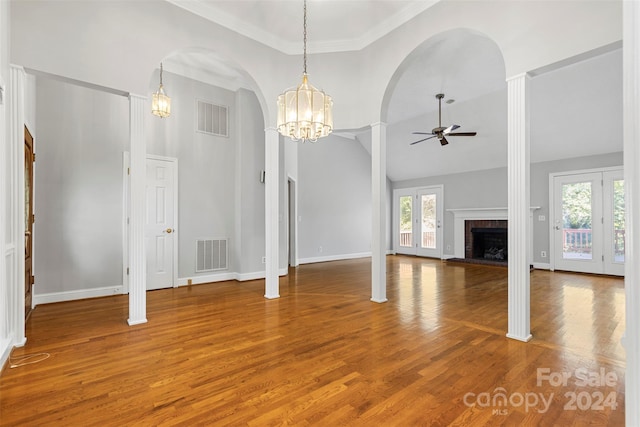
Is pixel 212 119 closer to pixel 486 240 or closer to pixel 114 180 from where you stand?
pixel 114 180

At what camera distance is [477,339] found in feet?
9.59

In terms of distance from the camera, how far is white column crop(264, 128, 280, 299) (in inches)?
175

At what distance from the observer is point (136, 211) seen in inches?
131

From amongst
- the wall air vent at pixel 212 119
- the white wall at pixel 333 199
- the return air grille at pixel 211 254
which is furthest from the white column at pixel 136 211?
the white wall at pixel 333 199

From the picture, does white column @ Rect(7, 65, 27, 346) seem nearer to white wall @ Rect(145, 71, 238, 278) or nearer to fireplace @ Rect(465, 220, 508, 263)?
white wall @ Rect(145, 71, 238, 278)

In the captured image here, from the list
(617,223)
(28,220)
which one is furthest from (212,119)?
(617,223)

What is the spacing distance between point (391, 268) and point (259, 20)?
5.65 meters

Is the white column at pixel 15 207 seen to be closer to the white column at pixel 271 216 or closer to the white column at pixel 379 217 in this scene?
the white column at pixel 271 216

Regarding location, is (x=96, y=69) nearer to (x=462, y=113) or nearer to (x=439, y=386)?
(x=439, y=386)

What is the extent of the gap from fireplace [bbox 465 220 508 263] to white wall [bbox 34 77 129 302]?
8397 millimetres

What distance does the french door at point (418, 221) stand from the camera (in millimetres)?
9391

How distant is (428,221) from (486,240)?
1.72 m

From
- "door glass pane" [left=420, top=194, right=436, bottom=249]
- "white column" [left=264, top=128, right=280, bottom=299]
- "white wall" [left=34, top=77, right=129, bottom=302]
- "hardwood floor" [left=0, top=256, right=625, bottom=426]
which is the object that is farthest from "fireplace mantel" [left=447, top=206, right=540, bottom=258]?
"white wall" [left=34, top=77, right=129, bottom=302]

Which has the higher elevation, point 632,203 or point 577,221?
point 632,203
